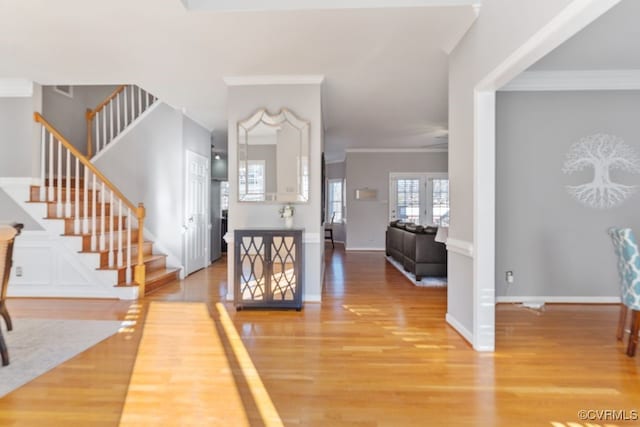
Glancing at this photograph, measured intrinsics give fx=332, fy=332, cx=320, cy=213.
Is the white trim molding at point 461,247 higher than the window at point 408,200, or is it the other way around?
the window at point 408,200

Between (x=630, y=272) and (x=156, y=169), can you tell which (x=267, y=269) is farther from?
(x=630, y=272)

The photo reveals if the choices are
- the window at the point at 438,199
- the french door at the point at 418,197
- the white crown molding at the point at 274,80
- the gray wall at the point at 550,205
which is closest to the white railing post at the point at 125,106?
the white crown molding at the point at 274,80

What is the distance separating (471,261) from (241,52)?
118 inches

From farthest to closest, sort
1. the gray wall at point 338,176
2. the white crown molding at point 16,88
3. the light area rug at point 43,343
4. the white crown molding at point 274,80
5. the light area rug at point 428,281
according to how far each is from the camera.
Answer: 1. the gray wall at point 338,176
2. the light area rug at point 428,281
3. the white crown molding at point 16,88
4. the white crown molding at point 274,80
5. the light area rug at point 43,343

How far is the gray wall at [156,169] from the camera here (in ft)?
17.8

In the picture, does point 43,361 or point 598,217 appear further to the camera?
point 598,217

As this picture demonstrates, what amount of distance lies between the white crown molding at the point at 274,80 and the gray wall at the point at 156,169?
6.00 feet

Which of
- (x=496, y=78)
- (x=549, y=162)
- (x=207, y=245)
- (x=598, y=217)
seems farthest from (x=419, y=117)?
(x=207, y=245)

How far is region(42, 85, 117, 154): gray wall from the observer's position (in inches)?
214

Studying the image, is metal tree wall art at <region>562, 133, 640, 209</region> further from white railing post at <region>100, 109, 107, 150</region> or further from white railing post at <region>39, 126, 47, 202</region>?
white railing post at <region>100, 109, 107, 150</region>

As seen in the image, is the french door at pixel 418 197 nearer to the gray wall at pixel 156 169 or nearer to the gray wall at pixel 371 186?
the gray wall at pixel 371 186

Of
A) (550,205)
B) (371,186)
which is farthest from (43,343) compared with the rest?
(371,186)

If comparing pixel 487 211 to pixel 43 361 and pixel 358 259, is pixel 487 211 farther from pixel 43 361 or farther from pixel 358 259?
pixel 358 259

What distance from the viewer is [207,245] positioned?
650cm
